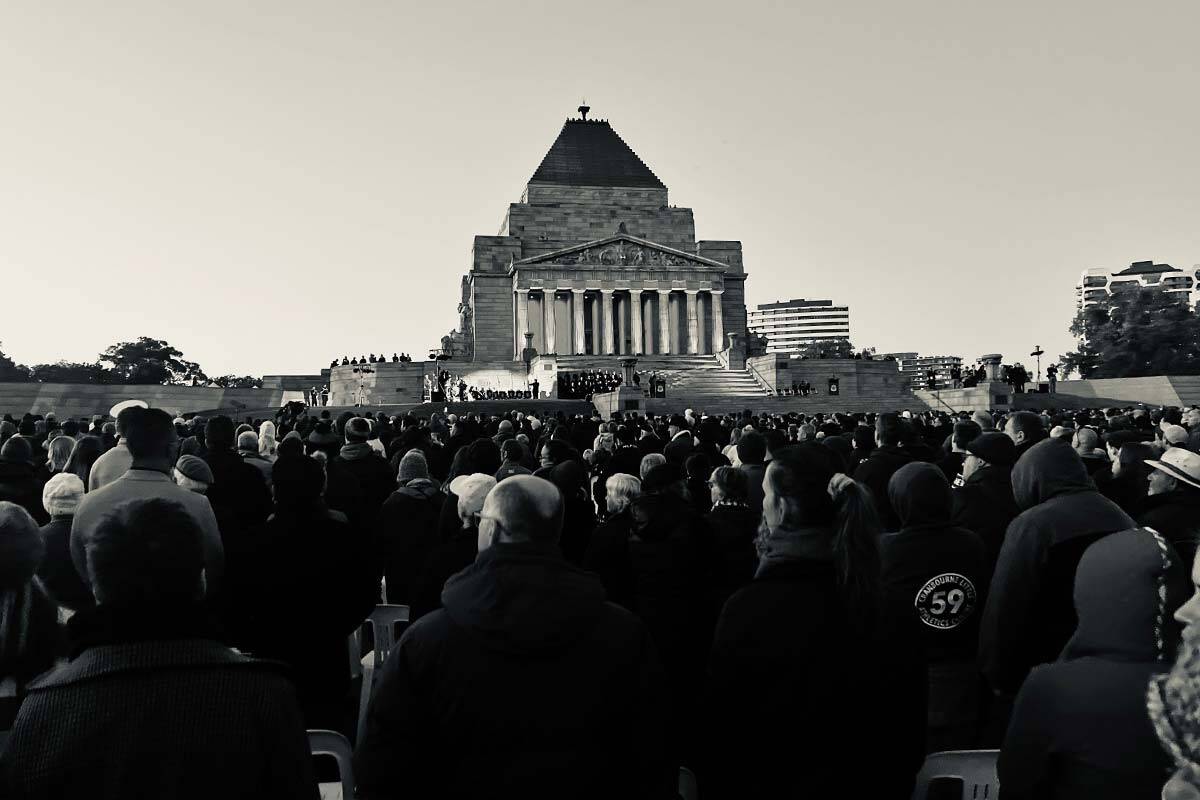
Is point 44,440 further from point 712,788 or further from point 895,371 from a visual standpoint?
point 895,371

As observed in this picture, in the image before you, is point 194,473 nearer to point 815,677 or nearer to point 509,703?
point 509,703

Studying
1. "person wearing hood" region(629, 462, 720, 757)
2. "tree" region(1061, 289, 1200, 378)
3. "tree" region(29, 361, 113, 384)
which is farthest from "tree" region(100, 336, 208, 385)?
"person wearing hood" region(629, 462, 720, 757)

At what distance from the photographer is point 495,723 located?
327 cm

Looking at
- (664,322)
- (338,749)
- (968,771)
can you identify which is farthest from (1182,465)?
(664,322)

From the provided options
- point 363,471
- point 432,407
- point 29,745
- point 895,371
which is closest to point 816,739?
point 29,745

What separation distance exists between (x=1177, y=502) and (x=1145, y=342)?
253 feet

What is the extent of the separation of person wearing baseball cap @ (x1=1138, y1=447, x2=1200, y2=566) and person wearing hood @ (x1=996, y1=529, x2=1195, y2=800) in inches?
116

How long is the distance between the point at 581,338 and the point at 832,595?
6872 centimetres

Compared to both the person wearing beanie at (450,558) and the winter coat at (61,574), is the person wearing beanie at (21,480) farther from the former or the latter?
the person wearing beanie at (450,558)

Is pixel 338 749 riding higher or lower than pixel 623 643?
lower

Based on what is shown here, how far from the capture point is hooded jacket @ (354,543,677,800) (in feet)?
10.7

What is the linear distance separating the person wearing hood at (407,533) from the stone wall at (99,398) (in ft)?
131

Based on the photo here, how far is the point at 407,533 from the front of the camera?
787 cm

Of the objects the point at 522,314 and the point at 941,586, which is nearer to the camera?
the point at 941,586
